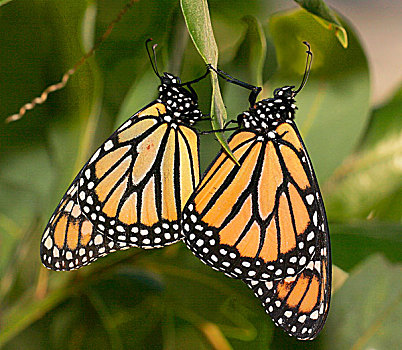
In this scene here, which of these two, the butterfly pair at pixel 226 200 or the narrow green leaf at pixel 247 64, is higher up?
the narrow green leaf at pixel 247 64

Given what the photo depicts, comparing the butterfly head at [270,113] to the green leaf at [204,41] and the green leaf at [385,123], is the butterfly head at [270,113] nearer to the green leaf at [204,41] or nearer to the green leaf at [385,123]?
the green leaf at [204,41]

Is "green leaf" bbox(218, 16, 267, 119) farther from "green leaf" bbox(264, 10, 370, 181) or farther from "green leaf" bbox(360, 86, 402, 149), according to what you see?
"green leaf" bbox(360, 86, 402, 149)

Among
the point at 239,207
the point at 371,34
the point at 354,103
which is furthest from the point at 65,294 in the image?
the point at 371,34

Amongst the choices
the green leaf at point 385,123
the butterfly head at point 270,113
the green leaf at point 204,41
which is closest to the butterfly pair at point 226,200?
the butterfly head at point 270,113

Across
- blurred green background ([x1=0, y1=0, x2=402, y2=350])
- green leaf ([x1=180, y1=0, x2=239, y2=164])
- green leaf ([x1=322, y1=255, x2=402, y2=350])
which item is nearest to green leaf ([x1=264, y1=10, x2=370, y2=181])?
blurred green background ([x1=0, y1=0, x2=402, y2=350])

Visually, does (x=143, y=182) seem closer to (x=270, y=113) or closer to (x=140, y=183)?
(x=140, y=183)
